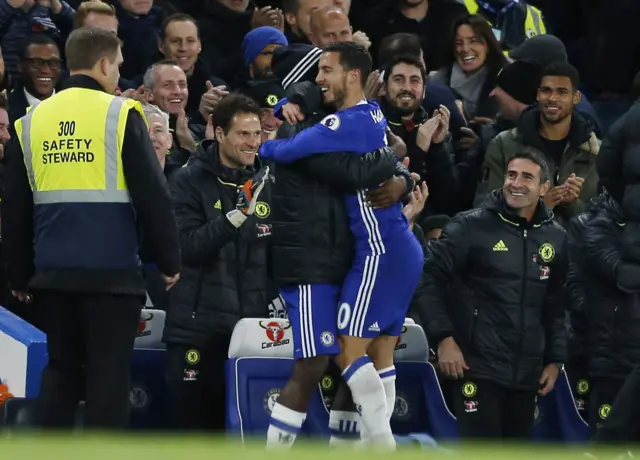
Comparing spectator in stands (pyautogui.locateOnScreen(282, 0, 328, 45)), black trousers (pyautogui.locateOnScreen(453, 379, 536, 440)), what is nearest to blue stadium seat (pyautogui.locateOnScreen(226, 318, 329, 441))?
black trousers (pyautogui.locateOnScreen(453, 379, 536, 440))

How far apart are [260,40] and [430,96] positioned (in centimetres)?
121

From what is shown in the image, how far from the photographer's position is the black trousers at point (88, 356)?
267 inches

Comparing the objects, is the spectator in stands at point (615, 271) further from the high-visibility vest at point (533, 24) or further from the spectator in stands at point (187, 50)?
the high-visibility vest at point (533, 24)

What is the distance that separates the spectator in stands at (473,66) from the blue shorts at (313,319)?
4.13m

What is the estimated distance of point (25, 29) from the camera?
1055cm

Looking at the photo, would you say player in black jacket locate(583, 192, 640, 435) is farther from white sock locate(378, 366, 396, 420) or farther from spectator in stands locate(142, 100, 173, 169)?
spectator in stands locate(142, 100, 173, 169)

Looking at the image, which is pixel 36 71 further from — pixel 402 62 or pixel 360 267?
pixel 360 267

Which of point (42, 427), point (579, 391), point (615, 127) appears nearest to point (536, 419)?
point (579, 391)

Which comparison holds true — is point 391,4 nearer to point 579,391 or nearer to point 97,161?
point 579,391

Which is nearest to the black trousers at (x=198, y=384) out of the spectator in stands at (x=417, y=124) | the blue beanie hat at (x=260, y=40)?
the spectator in stands at (x=417, y=124)

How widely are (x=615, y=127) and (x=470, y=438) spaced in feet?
6.80

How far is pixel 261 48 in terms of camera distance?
413 inches

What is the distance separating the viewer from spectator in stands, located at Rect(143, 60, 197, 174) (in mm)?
9641

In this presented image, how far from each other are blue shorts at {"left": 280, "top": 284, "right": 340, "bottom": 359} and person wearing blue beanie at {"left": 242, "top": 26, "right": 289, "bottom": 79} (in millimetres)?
3199
